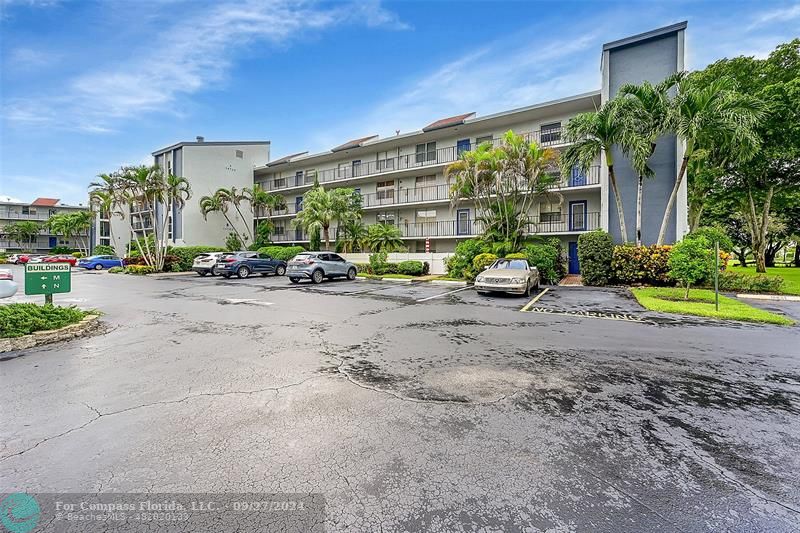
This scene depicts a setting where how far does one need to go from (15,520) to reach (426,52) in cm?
1857

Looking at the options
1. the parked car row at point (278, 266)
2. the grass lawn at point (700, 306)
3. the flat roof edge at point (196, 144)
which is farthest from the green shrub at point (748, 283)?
the flat roof edge at point (196, 144)

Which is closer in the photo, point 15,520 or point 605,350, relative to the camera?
point 15,520

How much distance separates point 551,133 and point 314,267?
17.3 metres

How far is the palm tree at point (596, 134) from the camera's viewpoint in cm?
1652

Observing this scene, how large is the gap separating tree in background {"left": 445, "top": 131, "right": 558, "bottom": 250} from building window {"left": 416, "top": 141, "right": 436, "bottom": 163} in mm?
7144

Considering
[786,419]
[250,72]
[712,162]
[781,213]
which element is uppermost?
[250,72]

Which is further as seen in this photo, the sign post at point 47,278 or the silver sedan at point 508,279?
the silver sedan at point 508,279

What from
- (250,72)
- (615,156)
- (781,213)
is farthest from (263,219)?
(781,213)

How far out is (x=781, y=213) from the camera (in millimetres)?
32438

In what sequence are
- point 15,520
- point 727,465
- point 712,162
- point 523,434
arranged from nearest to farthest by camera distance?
point 15,520 < point 727,465 < point 523,434 < point 712,162

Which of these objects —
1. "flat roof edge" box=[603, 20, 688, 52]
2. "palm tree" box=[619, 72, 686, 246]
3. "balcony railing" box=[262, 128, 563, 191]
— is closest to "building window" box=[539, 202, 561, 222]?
"balcony railing" box=[262, 128, 563, 191]

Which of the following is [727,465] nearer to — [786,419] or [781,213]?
[786,419]

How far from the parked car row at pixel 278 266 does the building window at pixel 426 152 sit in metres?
11.3

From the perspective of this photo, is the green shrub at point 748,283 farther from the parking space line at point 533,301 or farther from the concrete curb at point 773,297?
the parking space line at point 533,301
